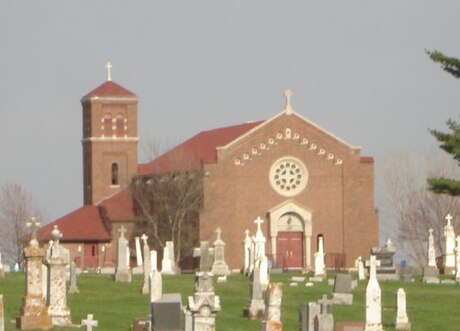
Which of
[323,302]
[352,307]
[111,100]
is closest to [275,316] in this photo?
[323,302]

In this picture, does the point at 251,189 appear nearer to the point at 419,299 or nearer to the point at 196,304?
the point at 419,299

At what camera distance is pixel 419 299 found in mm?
49031

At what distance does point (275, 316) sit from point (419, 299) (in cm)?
1577

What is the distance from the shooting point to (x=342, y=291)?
4700 centimetres

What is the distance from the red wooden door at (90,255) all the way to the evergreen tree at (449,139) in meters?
49.7

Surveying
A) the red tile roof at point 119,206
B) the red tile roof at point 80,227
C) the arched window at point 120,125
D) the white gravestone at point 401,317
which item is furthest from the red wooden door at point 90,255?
the white gravestone at point 401,317

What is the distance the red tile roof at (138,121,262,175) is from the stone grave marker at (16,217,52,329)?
5611 cm

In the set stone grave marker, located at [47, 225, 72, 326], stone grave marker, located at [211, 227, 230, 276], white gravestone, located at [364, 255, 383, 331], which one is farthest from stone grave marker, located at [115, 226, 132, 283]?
white gravestone, located at [364, 255, 383, 331]

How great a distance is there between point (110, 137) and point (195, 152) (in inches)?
334

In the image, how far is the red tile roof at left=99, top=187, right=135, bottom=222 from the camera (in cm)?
9906

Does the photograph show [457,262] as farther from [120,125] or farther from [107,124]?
[107,124]

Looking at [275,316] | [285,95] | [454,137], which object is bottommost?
[275,316]

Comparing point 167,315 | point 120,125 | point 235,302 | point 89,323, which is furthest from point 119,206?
point 167,315

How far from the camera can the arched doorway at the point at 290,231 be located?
95188 mm
